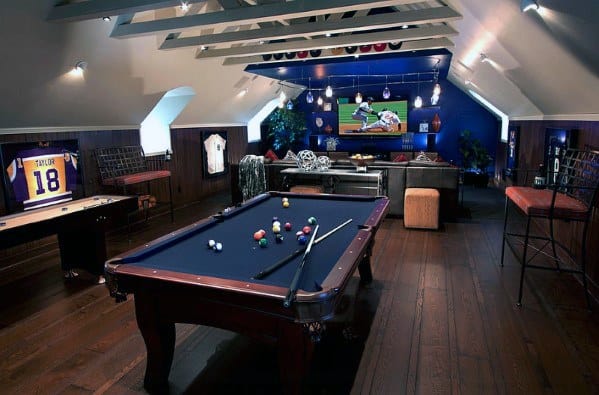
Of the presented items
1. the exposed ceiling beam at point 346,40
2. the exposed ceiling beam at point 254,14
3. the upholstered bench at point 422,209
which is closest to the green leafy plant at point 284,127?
the exposed ceiling beam at point 346,40

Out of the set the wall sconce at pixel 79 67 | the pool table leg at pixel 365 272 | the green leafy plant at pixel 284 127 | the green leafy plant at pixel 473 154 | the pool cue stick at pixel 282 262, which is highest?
the wall sconce at pixel 79 67

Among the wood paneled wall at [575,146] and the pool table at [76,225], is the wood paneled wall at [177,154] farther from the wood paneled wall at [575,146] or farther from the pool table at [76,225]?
the wood paneled wall at [575,146]

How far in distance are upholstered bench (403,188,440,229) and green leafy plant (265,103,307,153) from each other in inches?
239

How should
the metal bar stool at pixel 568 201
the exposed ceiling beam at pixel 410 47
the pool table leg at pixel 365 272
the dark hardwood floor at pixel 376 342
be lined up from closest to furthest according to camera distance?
the dark hardwood floor at pixel 376 342, the metal bar stool at pixel 568 201, the pool table leg at pixel 365 272, the exposed ceiling beam at pixel 410 47

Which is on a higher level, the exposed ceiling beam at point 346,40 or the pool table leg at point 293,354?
the exposed ceiling beam at point 346,40

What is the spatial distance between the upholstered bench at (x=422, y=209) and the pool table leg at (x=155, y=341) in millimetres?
4035

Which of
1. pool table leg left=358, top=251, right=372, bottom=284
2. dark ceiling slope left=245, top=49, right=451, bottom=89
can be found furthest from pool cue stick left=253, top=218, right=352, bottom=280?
dark ceiling slope left=245, top=49, right=451, bottom=89

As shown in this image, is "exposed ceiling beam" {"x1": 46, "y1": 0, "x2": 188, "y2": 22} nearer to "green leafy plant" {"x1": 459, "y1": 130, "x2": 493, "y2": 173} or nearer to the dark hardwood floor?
the dark hardwood floor

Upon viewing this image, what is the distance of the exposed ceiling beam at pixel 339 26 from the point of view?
3.99 meters

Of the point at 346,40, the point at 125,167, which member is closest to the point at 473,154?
the point at 346,40

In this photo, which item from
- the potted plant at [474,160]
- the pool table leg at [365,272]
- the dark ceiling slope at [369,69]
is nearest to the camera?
the pool table leg at [365,272]

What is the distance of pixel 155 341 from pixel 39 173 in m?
3.64

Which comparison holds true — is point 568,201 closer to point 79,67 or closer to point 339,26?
point 339,26

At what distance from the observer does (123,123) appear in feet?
19.9
